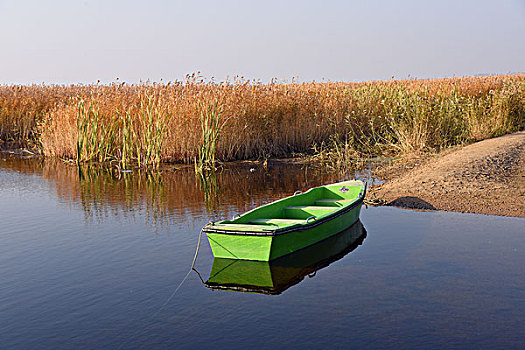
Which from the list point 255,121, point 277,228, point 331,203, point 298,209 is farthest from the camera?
point 255,121

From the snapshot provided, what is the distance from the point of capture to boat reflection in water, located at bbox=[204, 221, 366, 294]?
5.82 m

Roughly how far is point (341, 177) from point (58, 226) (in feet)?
21.3

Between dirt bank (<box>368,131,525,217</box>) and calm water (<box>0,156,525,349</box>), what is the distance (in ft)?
2.07

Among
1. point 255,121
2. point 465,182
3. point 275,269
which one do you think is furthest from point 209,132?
point 275,269

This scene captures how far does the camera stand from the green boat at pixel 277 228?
247 inches

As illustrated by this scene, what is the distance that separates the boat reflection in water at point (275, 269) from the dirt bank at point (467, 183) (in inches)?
101

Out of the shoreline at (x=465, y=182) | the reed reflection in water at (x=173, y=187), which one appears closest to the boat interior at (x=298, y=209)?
the shoreline at (x=465, y=182)

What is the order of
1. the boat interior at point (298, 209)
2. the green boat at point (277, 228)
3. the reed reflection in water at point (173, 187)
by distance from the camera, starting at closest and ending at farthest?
the green boat at point (277, 228)
the boat interior at point (298, 209)
the reed reflection in water at point (173, 187)

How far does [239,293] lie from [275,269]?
2.64 feet

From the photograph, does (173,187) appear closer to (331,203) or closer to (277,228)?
(331,203)

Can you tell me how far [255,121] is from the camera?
51.0 feet

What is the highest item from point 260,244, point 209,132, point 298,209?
point 209,132

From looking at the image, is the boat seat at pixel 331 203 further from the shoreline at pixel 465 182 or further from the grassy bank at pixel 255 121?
the grassy bank at pixel 255 121

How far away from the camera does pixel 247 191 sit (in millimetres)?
11297
